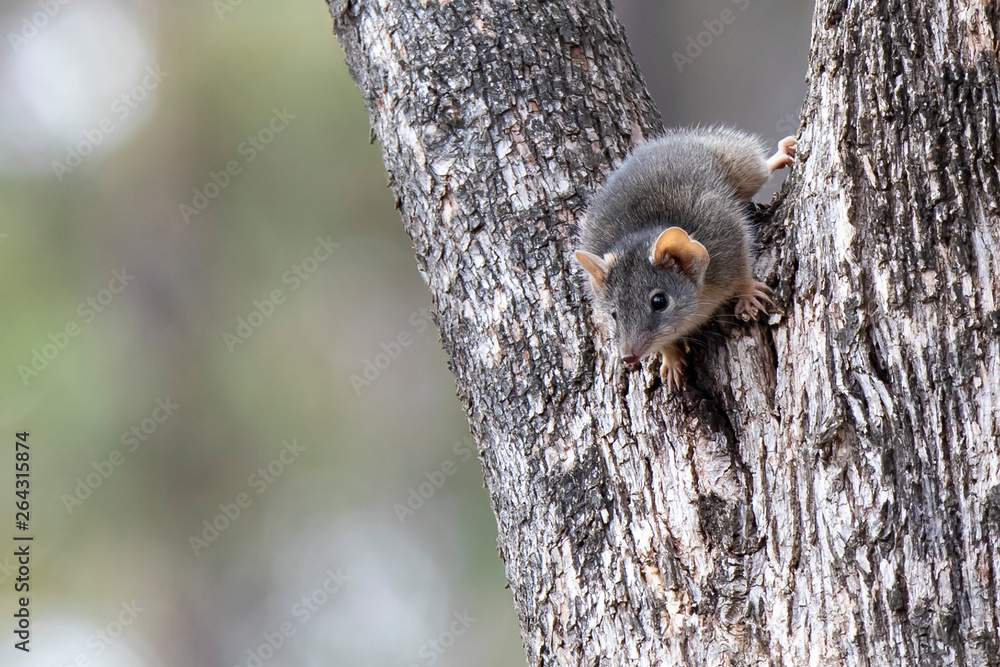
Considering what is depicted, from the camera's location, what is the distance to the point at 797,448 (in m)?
2.11

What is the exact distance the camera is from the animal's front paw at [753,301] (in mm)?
2240

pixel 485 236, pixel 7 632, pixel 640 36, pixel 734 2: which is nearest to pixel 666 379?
pixel 485 236
